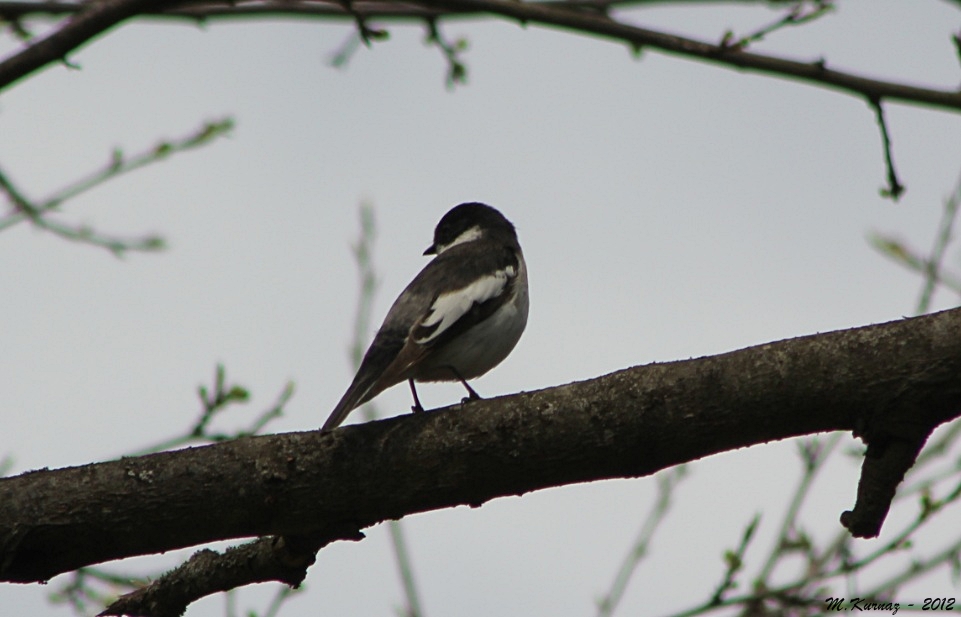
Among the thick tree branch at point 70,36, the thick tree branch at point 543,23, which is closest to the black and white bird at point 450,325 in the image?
the thick tree branch at point 543,23

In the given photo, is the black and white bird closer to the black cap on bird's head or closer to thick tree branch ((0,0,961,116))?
the black cap on bird's head

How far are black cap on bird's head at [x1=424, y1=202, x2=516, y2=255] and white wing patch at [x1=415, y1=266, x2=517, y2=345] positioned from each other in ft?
4.53

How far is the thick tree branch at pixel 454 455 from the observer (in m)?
3.35

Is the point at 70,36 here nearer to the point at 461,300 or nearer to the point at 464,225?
the point at 461,300

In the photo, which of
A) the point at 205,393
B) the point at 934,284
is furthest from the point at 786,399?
the point at 205,393

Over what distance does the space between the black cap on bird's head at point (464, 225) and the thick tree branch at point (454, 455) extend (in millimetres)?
3834

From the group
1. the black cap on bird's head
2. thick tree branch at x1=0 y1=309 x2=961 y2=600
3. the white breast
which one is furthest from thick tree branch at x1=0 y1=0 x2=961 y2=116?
the black cap on bird's head

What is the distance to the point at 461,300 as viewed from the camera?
560cm

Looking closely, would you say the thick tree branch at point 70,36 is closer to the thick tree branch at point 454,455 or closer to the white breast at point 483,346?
the thick tree branch at point 454,455

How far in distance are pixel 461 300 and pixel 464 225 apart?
2.05 meters

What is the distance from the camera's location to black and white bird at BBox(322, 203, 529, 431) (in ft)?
16.7

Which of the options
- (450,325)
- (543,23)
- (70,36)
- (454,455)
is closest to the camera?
(454,455)

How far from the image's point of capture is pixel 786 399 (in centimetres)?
334

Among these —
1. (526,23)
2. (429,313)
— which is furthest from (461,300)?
(526,23)
